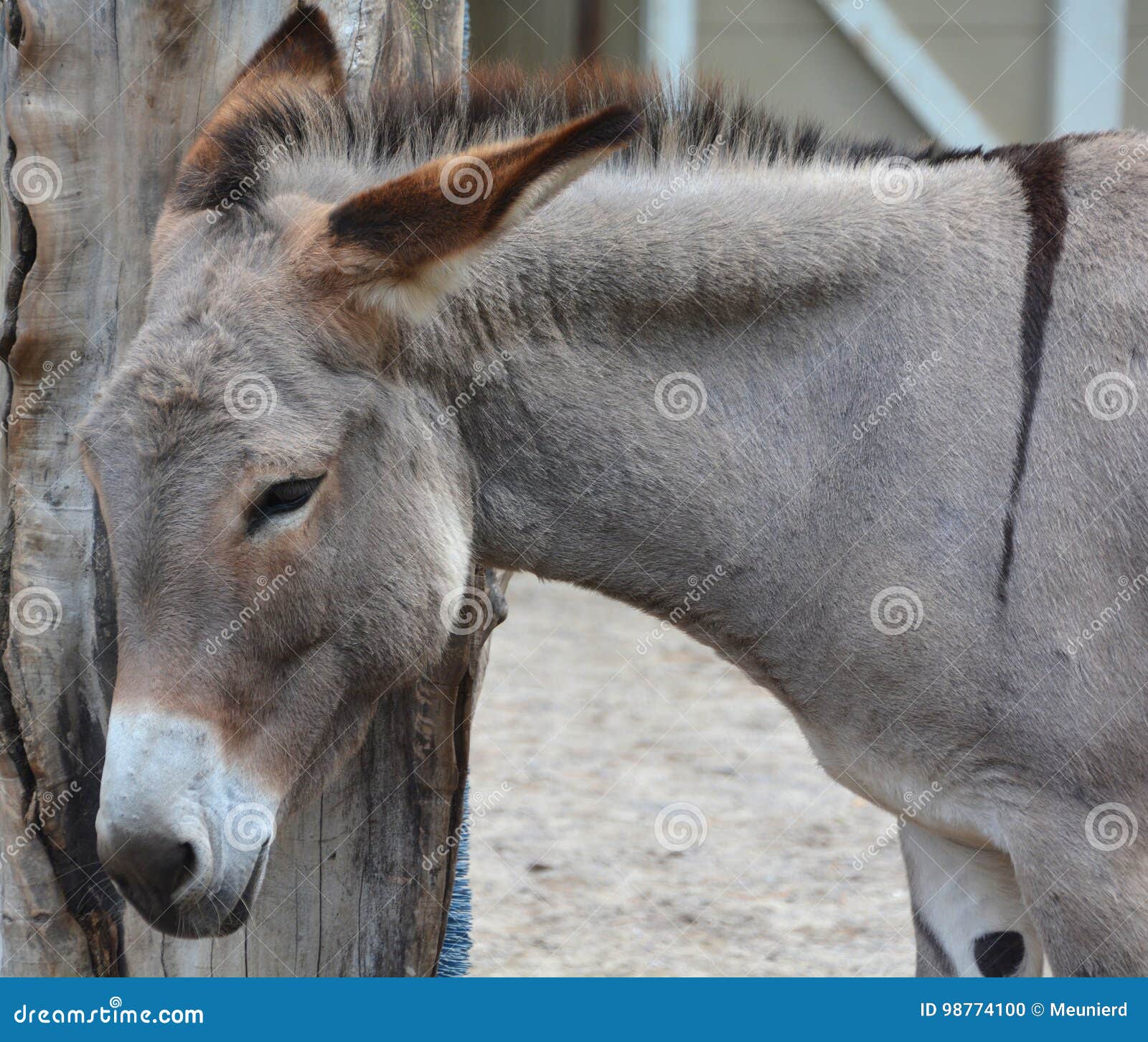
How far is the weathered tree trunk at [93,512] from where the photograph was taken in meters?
2.56

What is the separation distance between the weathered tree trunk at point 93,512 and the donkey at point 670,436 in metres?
0.24

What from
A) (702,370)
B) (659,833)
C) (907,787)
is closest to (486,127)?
(702,370)

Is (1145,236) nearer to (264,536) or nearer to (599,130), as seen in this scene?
(599,130)

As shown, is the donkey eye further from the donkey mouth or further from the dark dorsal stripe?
the dark dorsal stripe

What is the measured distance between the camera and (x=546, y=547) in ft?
8.14

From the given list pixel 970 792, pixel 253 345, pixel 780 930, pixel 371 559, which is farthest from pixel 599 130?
pixel 780 930

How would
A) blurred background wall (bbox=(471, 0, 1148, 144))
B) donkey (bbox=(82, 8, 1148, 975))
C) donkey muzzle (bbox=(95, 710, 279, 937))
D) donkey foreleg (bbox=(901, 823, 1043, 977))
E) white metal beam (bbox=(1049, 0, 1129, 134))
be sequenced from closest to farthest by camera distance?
donkey muzzle (bbox=(95, 710, 279, 937)), donkey (bbox=(82, 8, 1148, 975)), donkey foreleg (bbox=(901, 823, 1043, 977)), white metal beam (bbox=(1049, 0, 1129, 134)), blurred background wall (bbox=(471, 0, 1148, 144))

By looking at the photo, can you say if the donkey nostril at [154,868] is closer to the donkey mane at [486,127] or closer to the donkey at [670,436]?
the donkey at [670,436]

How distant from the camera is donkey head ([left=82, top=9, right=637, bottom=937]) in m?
2.06

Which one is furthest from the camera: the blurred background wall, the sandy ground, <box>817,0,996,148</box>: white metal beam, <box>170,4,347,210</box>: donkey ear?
<box>817,0,996,148</box>: white metal beam

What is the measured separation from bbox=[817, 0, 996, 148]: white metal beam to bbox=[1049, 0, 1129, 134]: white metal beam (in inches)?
18.3

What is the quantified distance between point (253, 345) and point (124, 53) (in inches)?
33.7

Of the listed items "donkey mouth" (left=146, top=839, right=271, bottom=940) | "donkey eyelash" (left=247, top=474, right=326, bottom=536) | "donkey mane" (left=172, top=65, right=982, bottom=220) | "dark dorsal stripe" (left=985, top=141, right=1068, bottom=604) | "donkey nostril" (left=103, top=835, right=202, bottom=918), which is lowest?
"donkey mouth" (left=146, top=839, right=271, bottom=940)

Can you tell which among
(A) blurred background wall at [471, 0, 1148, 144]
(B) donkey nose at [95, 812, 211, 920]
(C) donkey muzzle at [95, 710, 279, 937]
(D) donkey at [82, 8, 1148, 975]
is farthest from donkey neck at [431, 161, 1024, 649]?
(A) blurred background wall at [471, 0, 1148, 144]
